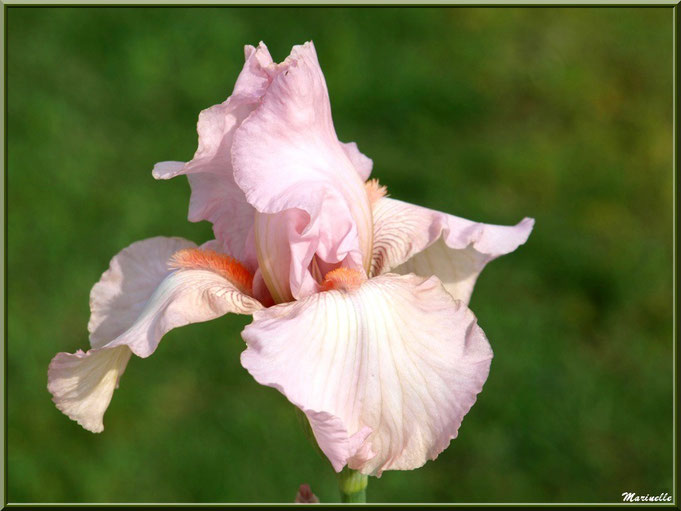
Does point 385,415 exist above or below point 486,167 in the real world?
above

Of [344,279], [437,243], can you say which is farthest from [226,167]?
[437,243]

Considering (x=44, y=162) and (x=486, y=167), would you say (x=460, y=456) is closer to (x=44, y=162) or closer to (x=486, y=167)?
(x=486, y=167)

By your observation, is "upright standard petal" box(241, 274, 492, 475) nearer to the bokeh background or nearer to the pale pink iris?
the pale pink iris

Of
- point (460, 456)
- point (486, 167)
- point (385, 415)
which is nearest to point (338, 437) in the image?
point (385, 415)

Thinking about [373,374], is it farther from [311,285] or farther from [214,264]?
[214,264]

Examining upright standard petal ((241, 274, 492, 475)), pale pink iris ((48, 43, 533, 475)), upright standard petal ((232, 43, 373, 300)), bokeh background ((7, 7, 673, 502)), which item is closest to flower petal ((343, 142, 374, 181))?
pale pink iris ((48, 43, 533, 475))
